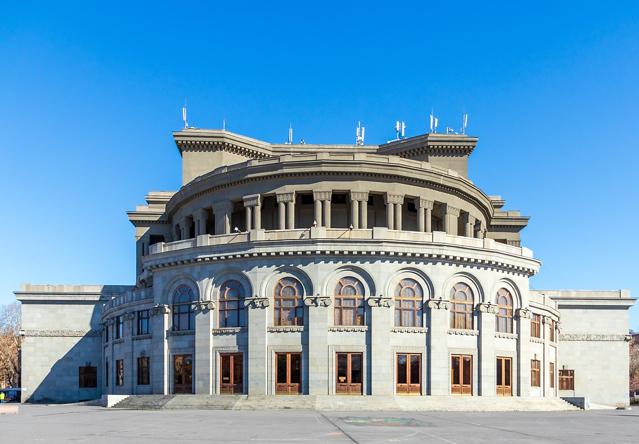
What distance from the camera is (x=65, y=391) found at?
244 ft

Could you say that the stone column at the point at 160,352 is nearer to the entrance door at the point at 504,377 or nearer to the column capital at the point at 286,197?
the column capital at the point at 286,197

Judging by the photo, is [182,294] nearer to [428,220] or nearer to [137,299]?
[137,299]

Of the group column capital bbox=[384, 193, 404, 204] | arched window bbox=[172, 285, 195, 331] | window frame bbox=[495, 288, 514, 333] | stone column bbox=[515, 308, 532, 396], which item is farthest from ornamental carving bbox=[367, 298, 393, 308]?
arched window bbox=[172, 285, 195, 331]

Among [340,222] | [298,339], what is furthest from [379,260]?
[340,222]

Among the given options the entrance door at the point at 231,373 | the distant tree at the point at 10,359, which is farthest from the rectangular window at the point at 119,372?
the distant tree at the point at 10,359

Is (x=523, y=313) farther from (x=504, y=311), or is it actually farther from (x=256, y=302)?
(x=256, y=302)

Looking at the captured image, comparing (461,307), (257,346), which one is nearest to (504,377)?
(461,307)

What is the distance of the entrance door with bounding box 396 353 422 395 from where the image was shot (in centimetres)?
5059

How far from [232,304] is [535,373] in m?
24.0

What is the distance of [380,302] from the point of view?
50438mm

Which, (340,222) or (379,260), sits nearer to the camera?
(379,260)

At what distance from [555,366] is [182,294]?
105 feet

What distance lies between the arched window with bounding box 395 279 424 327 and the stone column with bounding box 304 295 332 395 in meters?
4.76

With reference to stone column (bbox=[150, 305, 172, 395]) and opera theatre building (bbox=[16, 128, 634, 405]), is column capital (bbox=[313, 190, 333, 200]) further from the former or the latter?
stone column (bbox=[150, 305, 172, 395])
